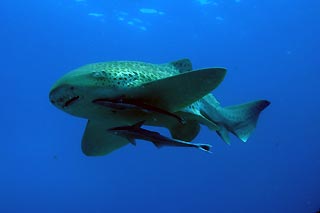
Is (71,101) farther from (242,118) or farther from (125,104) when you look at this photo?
(242,118)

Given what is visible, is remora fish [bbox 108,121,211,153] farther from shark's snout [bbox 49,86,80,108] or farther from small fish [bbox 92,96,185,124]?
shark's snout [bbox 49,86,80,108]

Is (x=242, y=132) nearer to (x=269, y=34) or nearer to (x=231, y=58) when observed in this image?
(x=269, y=34)

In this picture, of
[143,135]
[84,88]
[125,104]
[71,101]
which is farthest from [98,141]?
[84,88]

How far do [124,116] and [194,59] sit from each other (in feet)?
132

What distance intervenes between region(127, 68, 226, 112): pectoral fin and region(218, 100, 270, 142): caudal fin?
2046 mm

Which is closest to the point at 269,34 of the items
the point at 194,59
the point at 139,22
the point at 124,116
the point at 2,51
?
the point at 194,59

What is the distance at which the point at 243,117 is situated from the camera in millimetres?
6699

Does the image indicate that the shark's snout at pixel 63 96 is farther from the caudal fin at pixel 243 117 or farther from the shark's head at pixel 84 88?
the caudal fin at pixel 243 117

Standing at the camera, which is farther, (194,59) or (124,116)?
(194,59)

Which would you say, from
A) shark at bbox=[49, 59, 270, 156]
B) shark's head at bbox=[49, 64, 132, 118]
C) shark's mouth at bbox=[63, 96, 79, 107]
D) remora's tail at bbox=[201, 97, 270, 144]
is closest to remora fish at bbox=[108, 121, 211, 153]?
shark at bbox=[49, 59, 270, 156]

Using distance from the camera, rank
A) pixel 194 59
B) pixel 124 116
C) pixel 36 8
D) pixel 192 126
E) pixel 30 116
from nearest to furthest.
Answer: pixel 124 116 → pixel 192 126 → pixel 36 8 → pixel 194 59 → pixel 30 116

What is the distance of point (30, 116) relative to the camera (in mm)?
50719

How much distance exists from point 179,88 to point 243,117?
101 inches

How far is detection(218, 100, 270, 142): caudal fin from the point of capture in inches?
261
